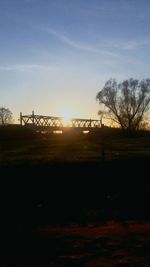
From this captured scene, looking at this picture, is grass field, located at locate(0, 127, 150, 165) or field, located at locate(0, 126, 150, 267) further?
grass field, located at locate(0, 127, 150, 165)

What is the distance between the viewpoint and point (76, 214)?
1366 cm

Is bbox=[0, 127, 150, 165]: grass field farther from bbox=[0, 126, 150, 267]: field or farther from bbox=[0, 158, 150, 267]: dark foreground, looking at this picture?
bbox=[0, 158, 150, 267]: dark foreground

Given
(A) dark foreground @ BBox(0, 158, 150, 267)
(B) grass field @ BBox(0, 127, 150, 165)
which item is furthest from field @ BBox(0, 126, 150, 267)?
(B) grass field @ BBox(0, 127, 150, 165)

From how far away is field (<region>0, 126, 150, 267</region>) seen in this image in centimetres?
895

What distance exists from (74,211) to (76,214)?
0.48 metres

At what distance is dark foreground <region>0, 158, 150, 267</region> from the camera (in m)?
8.91

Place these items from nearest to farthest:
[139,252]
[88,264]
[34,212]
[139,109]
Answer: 1. [88,264]
2. [139,252]
3. [34,212]
4. [139,109]

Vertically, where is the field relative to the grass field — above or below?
below

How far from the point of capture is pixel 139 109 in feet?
228

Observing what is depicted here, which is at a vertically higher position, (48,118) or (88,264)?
(48,118)

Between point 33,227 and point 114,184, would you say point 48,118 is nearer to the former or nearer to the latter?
point 114,184

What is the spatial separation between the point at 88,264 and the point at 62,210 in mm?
6180

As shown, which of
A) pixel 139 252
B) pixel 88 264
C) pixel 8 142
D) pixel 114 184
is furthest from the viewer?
pixel 8 142

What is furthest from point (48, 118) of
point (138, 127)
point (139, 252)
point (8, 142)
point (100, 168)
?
point (138, 127)
